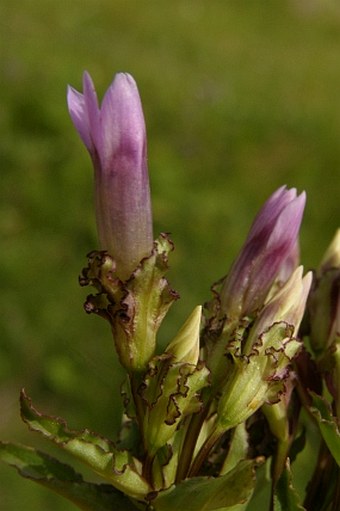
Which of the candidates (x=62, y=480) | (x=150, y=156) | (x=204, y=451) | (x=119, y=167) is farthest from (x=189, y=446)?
(x=150, y=156)

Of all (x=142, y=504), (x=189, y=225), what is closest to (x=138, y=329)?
(x=142, y=504)

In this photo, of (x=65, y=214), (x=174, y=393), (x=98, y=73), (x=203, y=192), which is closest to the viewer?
(x=174, y=393)

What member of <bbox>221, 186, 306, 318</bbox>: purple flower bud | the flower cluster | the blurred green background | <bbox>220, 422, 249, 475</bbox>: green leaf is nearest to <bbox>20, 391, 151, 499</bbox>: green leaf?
the flower cluster

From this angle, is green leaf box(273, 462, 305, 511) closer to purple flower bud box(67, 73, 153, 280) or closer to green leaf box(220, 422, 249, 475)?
green leaf box(220, 422, 249, 475)

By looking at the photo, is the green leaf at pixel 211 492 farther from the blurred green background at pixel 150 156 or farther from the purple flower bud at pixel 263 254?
the blurred green background at pixel 150 156

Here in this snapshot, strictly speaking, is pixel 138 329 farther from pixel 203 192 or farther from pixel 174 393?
pixel 203 192

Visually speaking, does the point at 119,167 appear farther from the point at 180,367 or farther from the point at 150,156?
the point at 150,156
